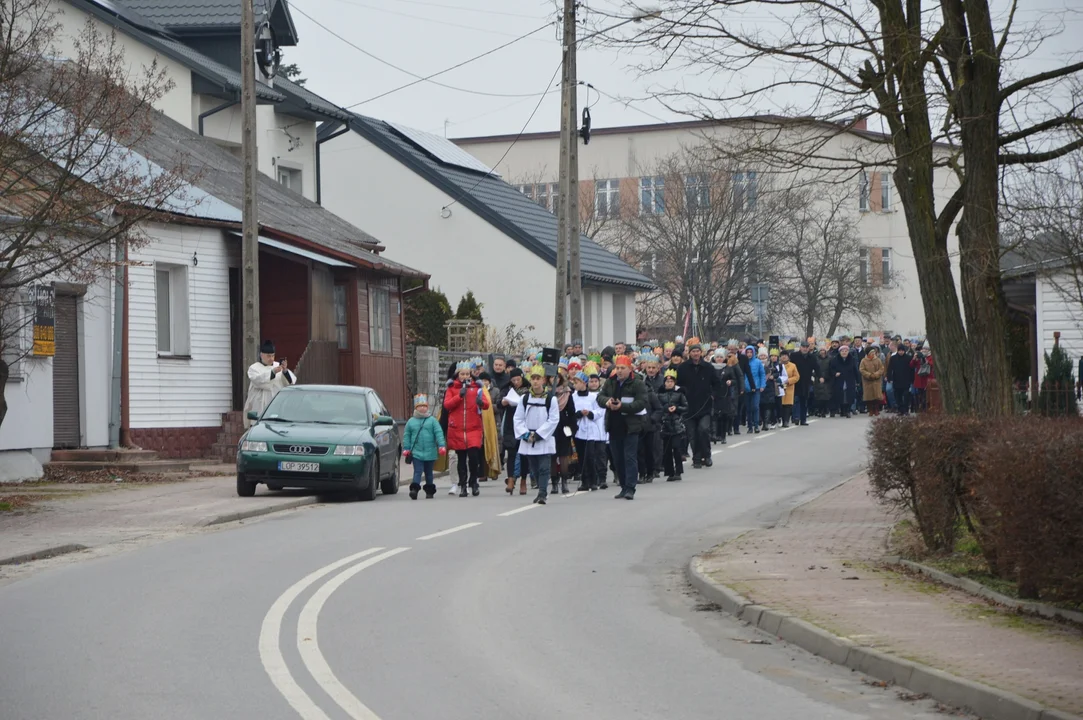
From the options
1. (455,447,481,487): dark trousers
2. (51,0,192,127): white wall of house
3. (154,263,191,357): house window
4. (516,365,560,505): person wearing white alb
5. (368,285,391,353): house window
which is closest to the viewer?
(516,365,560,505): person wearing white alb

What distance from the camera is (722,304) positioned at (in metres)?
58.4

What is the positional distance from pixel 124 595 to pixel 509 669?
4.01 metres

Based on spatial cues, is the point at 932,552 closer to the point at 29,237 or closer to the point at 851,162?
the point at 851,162

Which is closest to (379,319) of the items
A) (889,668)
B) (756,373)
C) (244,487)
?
(756,373)

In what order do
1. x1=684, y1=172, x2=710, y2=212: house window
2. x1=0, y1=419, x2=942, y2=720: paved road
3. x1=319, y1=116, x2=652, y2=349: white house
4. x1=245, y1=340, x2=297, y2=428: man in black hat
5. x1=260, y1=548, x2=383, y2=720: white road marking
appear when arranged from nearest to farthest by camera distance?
x1=260, y1=548, x2=383, y2=720: white road marking, x1=0, y1=419, x2=942, y2=720: paved road, x1=245, y1=340, x2=297, y2=428: man in black hat, x1=319, y1=116, x2=652, y2=349: white house, x1=684, y1=172, x2=710, y2=212: house window

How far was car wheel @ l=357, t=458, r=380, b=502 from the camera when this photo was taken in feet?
67.2

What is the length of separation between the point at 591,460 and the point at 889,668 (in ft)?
46.5

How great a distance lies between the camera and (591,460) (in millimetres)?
22375

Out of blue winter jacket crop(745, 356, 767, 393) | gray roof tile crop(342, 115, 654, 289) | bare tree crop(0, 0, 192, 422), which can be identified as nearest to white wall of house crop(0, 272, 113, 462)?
bare tree crop(0, 0, 192, 422)

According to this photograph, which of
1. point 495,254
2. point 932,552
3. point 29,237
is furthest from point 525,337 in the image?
point 932,552

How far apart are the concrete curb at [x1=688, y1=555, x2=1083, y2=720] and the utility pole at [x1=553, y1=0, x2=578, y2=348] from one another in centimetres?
2044

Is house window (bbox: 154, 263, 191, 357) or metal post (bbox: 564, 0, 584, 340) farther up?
metal post (bbox: 564, 0, 584, 340)

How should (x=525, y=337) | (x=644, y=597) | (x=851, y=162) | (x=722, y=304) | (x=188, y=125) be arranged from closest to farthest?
1. (x=644, y=597)
2. (x=851, y=162)
3. (x=188, y=125)
4. (x=525, y=337)
5. (x=722, y=304)

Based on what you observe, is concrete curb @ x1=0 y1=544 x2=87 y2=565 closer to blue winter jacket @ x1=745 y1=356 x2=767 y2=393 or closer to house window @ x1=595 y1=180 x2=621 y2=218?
blue winter jacket @ x1=745 y1=356 x2=767 y2=393
